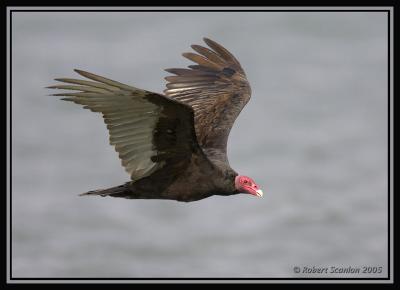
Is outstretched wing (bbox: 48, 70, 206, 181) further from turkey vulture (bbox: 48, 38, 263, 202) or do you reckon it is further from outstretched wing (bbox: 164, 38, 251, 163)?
outstretched wing (bbox: 164, 38, 251, 163)

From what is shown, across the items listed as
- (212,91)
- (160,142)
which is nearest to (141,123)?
(160,142)

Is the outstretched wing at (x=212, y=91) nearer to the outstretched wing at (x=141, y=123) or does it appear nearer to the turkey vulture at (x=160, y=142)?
the turkey vulture at (x=160, y=142)

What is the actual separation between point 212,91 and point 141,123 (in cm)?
263

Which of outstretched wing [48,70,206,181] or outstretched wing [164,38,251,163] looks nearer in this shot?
outstretched wing [48,70,206,181]

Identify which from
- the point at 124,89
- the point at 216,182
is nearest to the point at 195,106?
the point at 216,182

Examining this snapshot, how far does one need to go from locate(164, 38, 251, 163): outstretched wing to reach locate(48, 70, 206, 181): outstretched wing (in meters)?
1.19

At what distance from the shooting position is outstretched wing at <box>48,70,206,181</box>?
833 cm

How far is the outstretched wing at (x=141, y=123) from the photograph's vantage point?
833 cm

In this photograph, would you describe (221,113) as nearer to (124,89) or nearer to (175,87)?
(175,87)

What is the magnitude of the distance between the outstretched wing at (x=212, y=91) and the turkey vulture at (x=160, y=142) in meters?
0.02

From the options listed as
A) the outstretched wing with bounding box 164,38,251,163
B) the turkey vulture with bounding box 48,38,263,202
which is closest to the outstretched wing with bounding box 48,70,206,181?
the turkey vulture with bounding box 48,38,263,202

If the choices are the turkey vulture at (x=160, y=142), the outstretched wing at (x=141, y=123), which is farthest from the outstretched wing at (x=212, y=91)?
the outstretched wing at (x=141, y=123)

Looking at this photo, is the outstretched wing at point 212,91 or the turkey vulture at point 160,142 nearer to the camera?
the turkey vulture at point 160,142

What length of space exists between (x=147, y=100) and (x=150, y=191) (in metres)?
1.12
